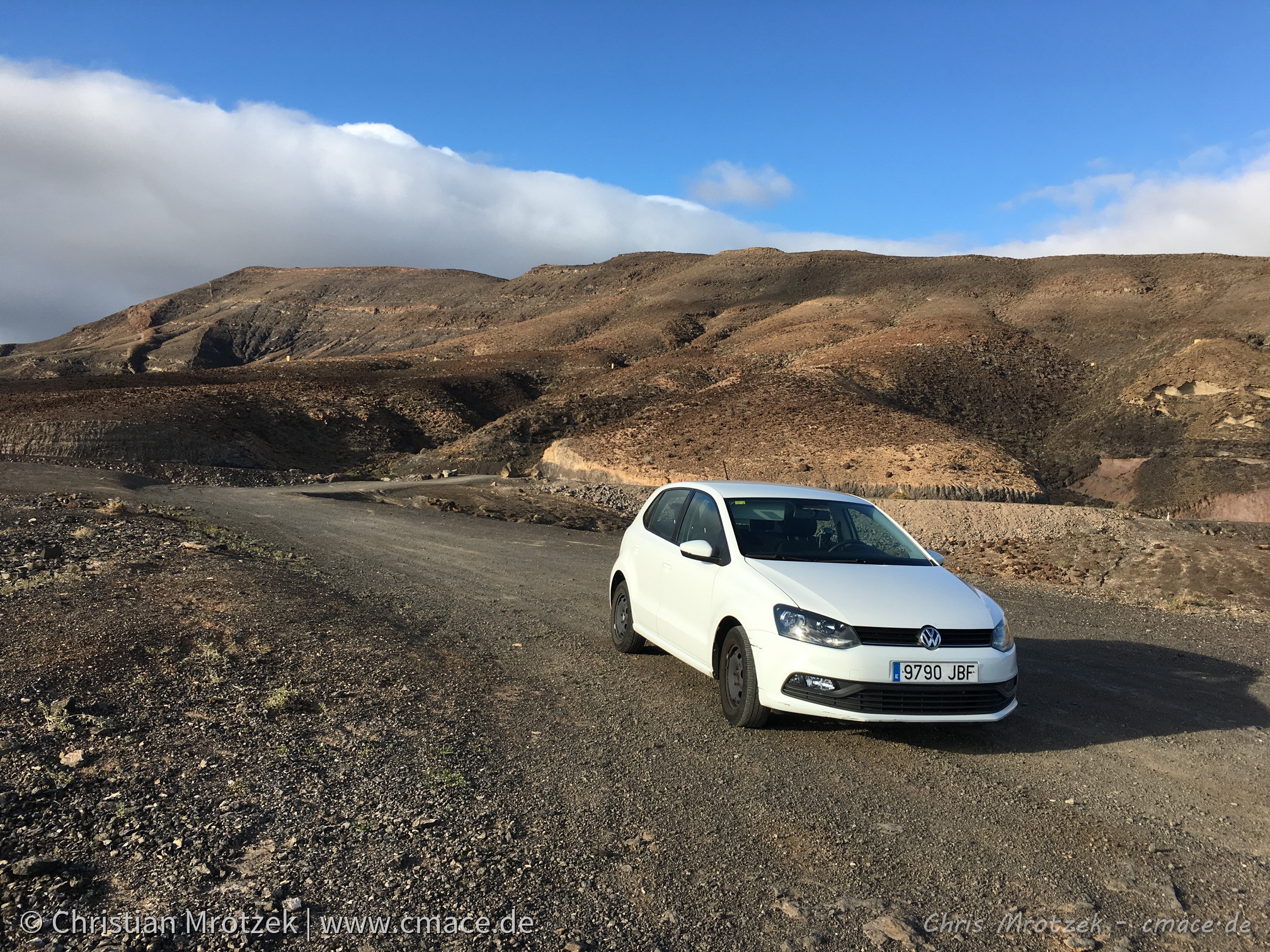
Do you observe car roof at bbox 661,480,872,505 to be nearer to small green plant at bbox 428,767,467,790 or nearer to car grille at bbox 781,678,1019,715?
car grille at bbox 781,678,1019,715

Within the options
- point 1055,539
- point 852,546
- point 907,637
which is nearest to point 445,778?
point 907,637

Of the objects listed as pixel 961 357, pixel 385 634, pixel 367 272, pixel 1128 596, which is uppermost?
pixel 367 272

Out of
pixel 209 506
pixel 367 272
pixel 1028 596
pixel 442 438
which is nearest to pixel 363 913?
pixel 1028 596

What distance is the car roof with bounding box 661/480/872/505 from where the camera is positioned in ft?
23.5

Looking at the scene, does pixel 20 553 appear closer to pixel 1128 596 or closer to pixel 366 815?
pixel 366 815

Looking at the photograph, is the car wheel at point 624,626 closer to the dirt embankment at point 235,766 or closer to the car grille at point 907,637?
the dirt embankment at point 235,766

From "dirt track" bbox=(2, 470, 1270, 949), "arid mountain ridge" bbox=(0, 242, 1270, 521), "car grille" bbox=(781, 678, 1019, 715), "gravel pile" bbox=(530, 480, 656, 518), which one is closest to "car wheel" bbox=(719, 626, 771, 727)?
"dirt track" bbox=(2, 470, 1270, 949)

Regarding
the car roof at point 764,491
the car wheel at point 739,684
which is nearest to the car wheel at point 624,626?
the car roof at point 764,491

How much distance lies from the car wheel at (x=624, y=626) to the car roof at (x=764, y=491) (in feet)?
4.09

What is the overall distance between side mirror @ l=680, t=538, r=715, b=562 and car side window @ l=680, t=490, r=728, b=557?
0.41 ft

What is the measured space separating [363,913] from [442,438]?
43924 millimetres

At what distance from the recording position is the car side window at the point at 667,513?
7.56 metres

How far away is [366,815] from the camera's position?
14.2ft

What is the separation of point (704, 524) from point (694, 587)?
0.65m
